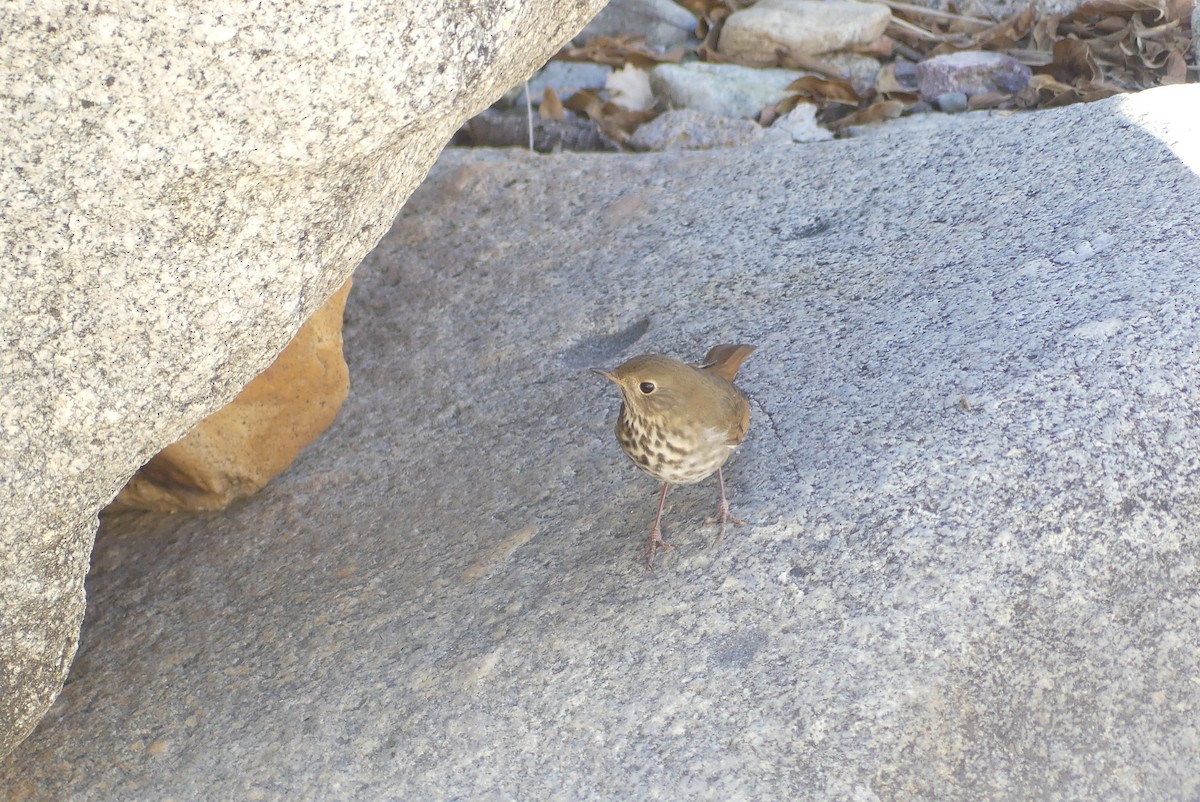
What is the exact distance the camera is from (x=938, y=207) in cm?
357

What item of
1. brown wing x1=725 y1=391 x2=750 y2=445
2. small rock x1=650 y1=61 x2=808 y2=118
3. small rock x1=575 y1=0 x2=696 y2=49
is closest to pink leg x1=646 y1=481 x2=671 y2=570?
brown wing x1=725 y1=391 x2=750 y2=445

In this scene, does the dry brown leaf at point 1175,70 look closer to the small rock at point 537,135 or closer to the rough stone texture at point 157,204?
the small rock at point 537,135

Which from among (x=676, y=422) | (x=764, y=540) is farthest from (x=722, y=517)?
(x=676, y=422)

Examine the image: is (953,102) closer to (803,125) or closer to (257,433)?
(803,125)

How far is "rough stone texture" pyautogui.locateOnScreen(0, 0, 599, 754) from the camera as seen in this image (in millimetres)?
2023

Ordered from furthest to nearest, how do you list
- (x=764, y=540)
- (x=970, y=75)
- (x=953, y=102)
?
(x=970, y=75), (x=953, y=102), (x=764, y=540)

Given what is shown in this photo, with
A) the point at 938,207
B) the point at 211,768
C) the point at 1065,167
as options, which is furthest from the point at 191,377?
the point at 1065,167

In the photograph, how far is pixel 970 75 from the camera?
16.7 ft

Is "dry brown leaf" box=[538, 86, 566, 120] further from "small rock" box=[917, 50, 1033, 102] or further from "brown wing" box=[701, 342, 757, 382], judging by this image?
"brown wing" box=[701, 342, 757, 382]

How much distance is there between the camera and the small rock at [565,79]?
5.65 m

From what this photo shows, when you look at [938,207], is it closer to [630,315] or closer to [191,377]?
[630,315]

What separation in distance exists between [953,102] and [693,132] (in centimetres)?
111

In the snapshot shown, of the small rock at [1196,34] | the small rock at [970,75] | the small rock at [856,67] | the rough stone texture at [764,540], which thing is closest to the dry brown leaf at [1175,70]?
the small rock at [1196,34]

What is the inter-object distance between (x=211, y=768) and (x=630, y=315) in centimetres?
180
